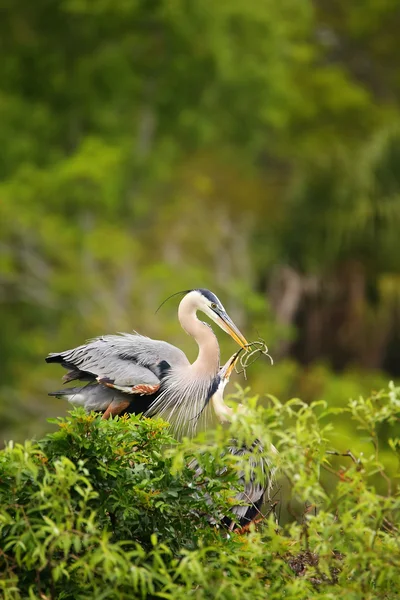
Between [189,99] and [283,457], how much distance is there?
20100mm

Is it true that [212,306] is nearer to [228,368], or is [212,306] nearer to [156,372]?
[228,368]

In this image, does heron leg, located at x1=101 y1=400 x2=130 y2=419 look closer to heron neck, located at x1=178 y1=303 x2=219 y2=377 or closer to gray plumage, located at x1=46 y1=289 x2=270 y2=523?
gray plumage, located at x1=46 y1=289 x2=270 y2=523

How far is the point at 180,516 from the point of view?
4.66 metres

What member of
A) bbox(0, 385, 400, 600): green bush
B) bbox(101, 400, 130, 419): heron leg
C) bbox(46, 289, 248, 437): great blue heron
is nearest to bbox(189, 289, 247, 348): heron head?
bbox(46, 289, 248, 437): great blue heron

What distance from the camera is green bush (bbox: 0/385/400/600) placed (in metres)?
4.02

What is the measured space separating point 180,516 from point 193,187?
778 inches

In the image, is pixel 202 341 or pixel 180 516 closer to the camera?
pixel 180 516

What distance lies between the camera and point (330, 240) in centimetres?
1958

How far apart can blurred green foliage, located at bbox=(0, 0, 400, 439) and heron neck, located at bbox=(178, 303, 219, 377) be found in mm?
10287

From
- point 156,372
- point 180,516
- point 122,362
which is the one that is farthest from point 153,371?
point 180,516

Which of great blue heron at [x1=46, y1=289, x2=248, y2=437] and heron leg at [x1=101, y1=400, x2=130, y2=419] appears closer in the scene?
great blue heron at [x1=46, y1=289, x2=248, y2=437]

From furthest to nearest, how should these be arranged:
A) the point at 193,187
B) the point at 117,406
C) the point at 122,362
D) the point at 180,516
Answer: the point at 193,187
the point at 117,406
the point at 122,362
the point at 180,516

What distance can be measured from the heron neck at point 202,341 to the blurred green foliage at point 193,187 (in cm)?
1029

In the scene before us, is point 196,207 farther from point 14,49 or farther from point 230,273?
point 14,49
